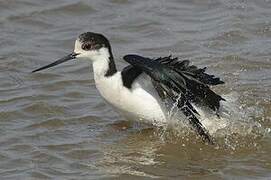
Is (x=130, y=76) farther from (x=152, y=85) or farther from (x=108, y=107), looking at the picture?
(x=108, y=107)

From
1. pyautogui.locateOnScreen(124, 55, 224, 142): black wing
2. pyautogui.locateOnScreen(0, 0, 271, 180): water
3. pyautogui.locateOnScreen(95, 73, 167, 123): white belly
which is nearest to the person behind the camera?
pyautogui.locateOnScreen(0, 0, 271, 180): water

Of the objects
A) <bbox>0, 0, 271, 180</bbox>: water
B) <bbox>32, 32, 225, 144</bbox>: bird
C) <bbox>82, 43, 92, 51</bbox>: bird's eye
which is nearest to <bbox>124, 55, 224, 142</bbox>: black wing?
<bbox>32, 32, 225, 144</bbox>: bird

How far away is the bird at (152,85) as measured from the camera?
7.24m

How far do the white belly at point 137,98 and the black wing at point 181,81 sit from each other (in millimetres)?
103

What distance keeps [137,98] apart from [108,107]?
3.25ft

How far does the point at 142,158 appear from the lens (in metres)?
7.19

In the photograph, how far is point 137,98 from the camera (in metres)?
7.49

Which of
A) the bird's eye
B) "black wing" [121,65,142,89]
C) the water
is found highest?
the bird's eye

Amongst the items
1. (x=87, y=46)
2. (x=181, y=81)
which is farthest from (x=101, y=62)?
(x=181, y=81)

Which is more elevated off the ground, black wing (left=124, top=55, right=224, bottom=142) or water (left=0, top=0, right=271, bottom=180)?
black wing (left=124, top=55, right=224, bottom=142)

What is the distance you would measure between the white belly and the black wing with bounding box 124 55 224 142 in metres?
0.10

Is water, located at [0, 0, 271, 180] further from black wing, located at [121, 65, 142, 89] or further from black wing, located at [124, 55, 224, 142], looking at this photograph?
black wing, located at [121, 65, 142, 89]

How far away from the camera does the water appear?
22.9 feet

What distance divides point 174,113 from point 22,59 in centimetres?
249
